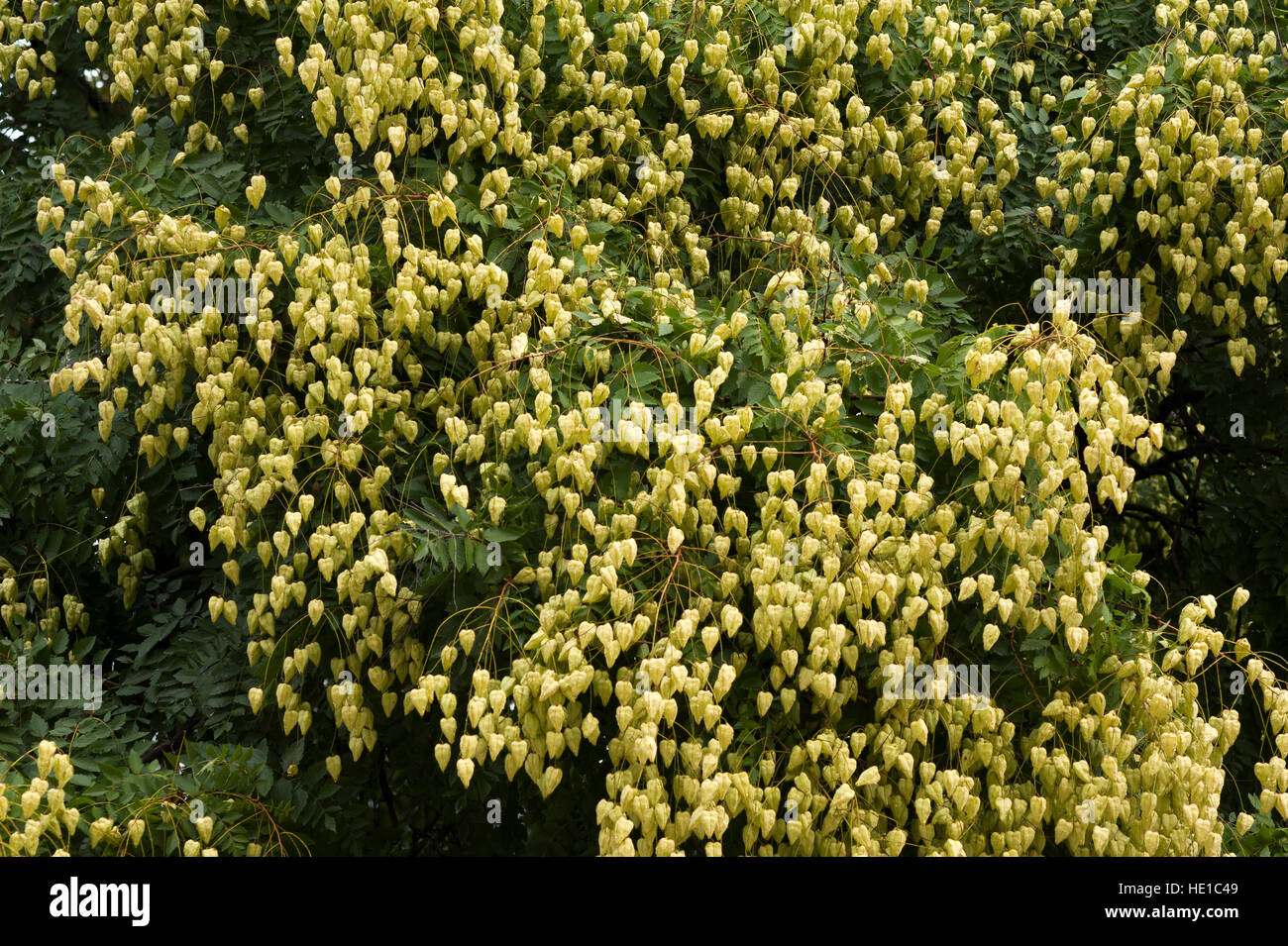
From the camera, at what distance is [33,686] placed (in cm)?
444

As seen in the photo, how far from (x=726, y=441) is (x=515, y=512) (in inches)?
25.4

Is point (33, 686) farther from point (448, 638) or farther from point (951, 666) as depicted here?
point (951, 666)

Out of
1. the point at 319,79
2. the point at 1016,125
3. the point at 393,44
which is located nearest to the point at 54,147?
the point at 319,79

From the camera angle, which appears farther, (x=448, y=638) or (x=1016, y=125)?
(x=1016, y=125)

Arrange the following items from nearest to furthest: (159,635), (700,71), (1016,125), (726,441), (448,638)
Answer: (726,441)
(448,638)
(159,635)
(700,71)
(1016,125)

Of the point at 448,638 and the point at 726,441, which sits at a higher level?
the point at 726,441

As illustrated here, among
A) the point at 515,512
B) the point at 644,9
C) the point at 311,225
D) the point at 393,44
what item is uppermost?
the point at 644,9

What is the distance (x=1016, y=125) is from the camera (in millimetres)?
5742

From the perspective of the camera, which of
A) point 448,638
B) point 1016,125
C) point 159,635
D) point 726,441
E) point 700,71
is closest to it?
point 726,441

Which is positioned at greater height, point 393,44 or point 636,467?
point 393,44

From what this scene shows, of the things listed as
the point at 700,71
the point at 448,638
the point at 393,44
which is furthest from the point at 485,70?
the point at 448,638

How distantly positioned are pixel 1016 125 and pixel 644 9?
5.35 feet

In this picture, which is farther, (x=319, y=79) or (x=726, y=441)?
(x=319, y=79)

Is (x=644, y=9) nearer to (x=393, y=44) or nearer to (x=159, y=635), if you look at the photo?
(x=393, y=44)
